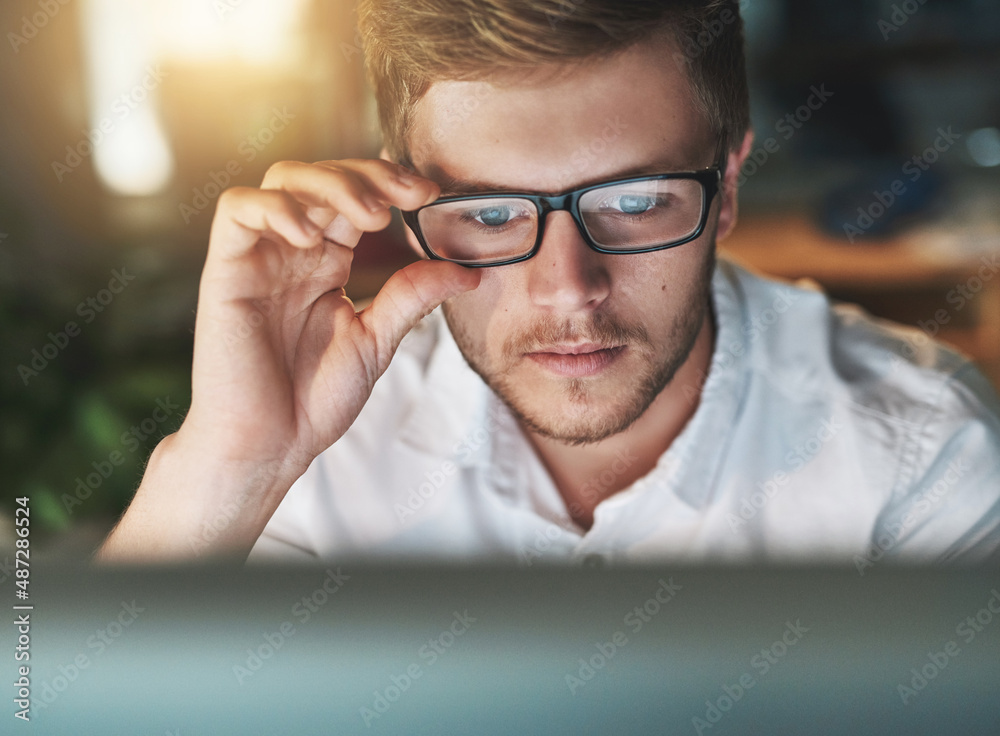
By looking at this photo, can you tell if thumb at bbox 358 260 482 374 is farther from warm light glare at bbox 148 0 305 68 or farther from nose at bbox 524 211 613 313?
warm light glare at bbox 148 0 305 68

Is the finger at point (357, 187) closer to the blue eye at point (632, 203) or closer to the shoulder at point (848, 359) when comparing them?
the blue eye at point (632, 203)

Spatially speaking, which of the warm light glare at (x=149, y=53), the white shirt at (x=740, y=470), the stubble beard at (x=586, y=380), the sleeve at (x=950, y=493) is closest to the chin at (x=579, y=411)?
the stubble beard at (x=586, y=380)

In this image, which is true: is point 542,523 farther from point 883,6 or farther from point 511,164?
point 883,6

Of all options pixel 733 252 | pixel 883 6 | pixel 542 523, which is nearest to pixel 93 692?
pixel 542 523

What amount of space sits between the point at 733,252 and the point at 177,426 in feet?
5.77

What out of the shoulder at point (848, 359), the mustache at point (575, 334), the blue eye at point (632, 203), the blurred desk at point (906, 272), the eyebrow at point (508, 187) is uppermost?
the eyebrow at point (508, 187)

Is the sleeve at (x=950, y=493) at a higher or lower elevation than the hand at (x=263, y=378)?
lower

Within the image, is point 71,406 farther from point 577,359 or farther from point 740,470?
point 740,470

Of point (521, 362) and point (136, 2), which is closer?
point (521, 362)

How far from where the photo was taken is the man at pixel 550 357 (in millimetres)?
753

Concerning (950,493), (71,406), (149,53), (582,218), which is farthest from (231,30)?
(950,493)

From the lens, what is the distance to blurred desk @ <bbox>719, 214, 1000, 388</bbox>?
215 centimetres

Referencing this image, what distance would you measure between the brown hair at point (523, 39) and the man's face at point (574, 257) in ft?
0.06

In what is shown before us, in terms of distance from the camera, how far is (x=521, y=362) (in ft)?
2.88
